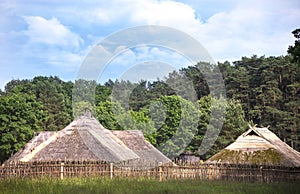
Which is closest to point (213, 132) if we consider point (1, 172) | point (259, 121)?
point (259, 121)

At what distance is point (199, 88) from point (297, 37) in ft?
137

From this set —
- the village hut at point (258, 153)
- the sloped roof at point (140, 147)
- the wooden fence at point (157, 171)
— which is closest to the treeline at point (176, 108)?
the sloped roof at point (140, 147)

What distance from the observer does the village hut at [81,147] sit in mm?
24441

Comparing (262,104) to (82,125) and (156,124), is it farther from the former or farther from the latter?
(82,125)

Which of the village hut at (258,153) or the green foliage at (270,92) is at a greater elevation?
the green foliage at (270,92)

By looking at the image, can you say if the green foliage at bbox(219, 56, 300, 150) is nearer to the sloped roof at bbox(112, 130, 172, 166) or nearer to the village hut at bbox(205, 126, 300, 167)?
the village hut at bbox(205, 126, 300, 167)

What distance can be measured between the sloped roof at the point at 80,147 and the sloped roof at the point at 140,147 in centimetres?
131

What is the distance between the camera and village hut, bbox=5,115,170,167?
24441 mm

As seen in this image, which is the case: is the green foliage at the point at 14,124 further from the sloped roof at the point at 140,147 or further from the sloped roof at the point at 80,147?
the sloped roof at the point at 140,147

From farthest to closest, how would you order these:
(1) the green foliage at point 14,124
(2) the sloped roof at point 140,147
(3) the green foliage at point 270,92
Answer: (3) the green foliage at point 270,92 < (1) the green foliage at point 14,124 < (2) the sloped roof at point 140,147

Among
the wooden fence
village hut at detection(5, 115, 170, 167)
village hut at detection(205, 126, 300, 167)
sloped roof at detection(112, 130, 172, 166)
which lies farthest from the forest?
village hut at detection(205, 126, 300, 167)

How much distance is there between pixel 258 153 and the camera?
1017 inches

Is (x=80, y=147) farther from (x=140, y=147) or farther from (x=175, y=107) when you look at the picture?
(x=175, y=107)

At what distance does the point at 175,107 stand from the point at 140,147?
9687mm
